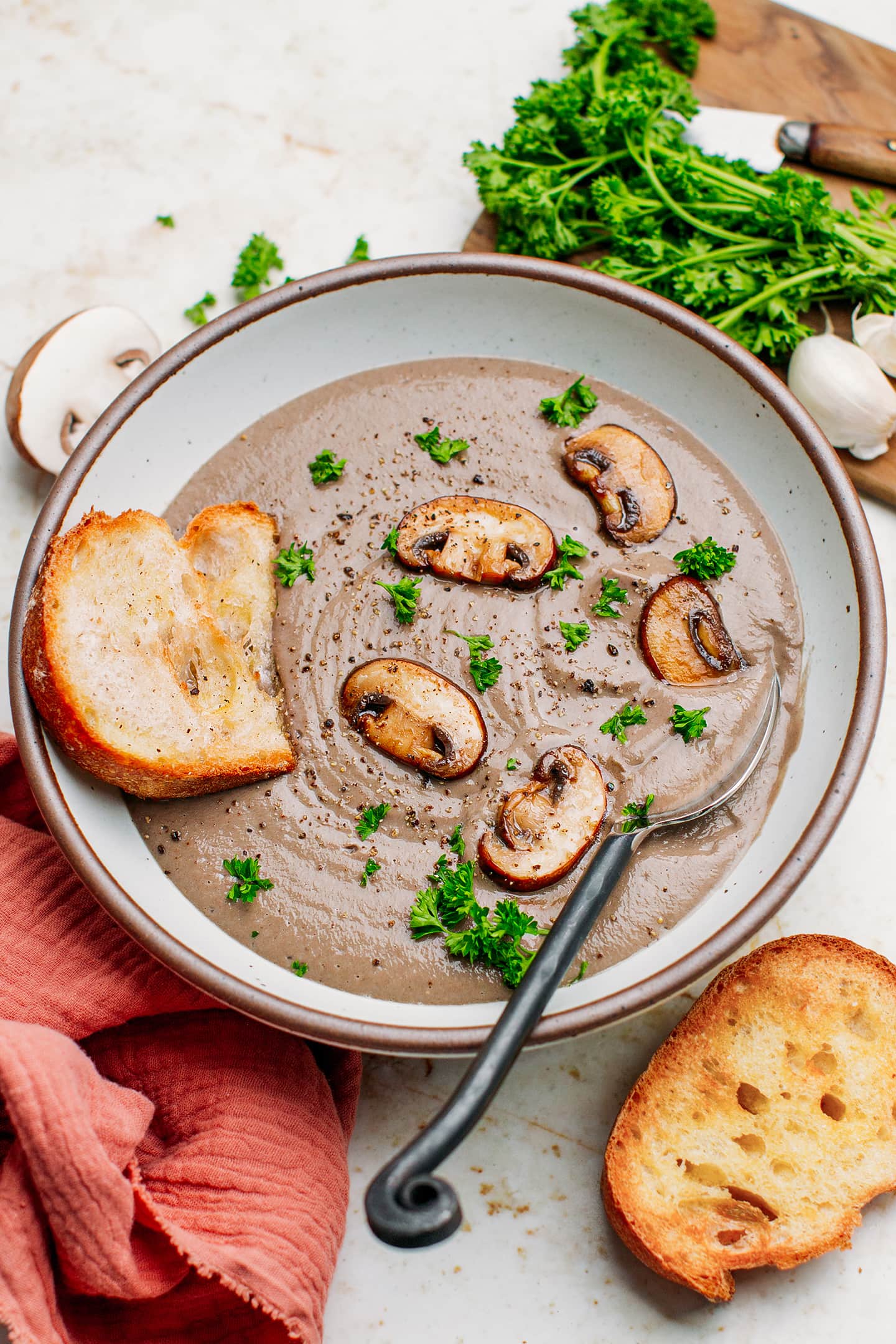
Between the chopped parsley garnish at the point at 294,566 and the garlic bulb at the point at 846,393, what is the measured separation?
5.65ft

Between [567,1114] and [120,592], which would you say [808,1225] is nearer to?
[567,1114]

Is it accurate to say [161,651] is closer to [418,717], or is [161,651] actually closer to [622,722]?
[418,717]

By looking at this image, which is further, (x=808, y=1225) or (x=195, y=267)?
(x=195, y=267)

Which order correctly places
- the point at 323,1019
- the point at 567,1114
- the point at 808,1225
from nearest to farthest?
1. the point at 323,1019
2. the point at 808,1225
3. the point at 567,1114

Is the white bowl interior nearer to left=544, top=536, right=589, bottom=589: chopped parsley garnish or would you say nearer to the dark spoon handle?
the dark spoon handle

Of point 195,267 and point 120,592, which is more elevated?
point 195,267

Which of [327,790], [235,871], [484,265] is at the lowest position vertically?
[235,871]

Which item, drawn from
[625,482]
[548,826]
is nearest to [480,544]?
[625,482]

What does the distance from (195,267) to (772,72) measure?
2.27 metres

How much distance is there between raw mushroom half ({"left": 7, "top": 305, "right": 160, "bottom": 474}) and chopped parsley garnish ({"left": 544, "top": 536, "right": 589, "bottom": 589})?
1.60m

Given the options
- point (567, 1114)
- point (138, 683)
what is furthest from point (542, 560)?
point (567, 1114)

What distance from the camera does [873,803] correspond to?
340 centimetres

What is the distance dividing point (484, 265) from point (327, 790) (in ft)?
5.67

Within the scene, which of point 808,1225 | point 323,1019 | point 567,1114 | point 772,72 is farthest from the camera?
point 772,72
